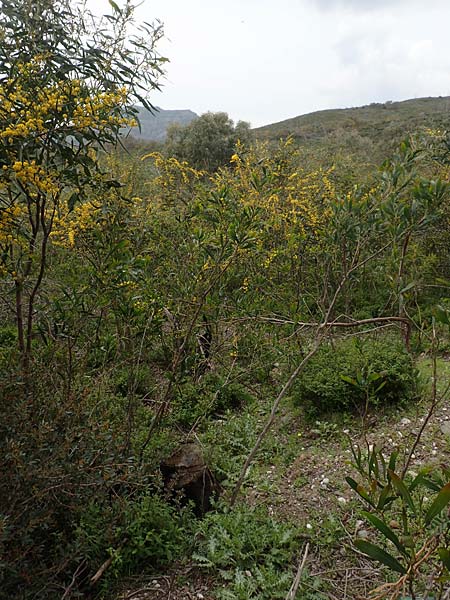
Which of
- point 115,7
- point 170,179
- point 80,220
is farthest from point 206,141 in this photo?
point 115,7

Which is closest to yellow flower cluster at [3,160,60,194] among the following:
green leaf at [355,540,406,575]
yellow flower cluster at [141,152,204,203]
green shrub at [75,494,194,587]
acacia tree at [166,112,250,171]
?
green shrub at [75,494,194,587]

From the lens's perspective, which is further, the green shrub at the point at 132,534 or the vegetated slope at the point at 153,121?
the vegetated slope at the point at 153,121

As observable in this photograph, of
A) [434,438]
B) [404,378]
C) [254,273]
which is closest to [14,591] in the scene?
[434,438]

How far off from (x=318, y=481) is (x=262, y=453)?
561 millimetres

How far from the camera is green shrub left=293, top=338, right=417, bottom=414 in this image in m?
3.83

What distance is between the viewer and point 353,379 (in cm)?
378

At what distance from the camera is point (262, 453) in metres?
3.52

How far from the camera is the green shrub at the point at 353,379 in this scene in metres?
3.83

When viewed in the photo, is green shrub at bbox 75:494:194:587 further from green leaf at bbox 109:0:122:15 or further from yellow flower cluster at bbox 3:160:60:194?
green leaf at bbox 109:0:122:15

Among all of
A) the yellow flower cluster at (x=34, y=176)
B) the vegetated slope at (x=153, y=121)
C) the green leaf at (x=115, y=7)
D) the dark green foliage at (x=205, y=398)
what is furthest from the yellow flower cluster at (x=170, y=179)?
the yellow flower cluster at (x=34, y=176)

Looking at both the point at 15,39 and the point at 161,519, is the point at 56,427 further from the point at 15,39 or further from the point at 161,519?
the point at 15,39

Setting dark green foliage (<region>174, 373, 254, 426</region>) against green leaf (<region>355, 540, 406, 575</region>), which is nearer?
green leaf (<region>355, 540, 406, 575</region>)

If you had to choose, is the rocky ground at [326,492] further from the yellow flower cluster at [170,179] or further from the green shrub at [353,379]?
the yellow flower cluster at [170,179]

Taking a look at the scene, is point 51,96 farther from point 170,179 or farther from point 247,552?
point 170,179
